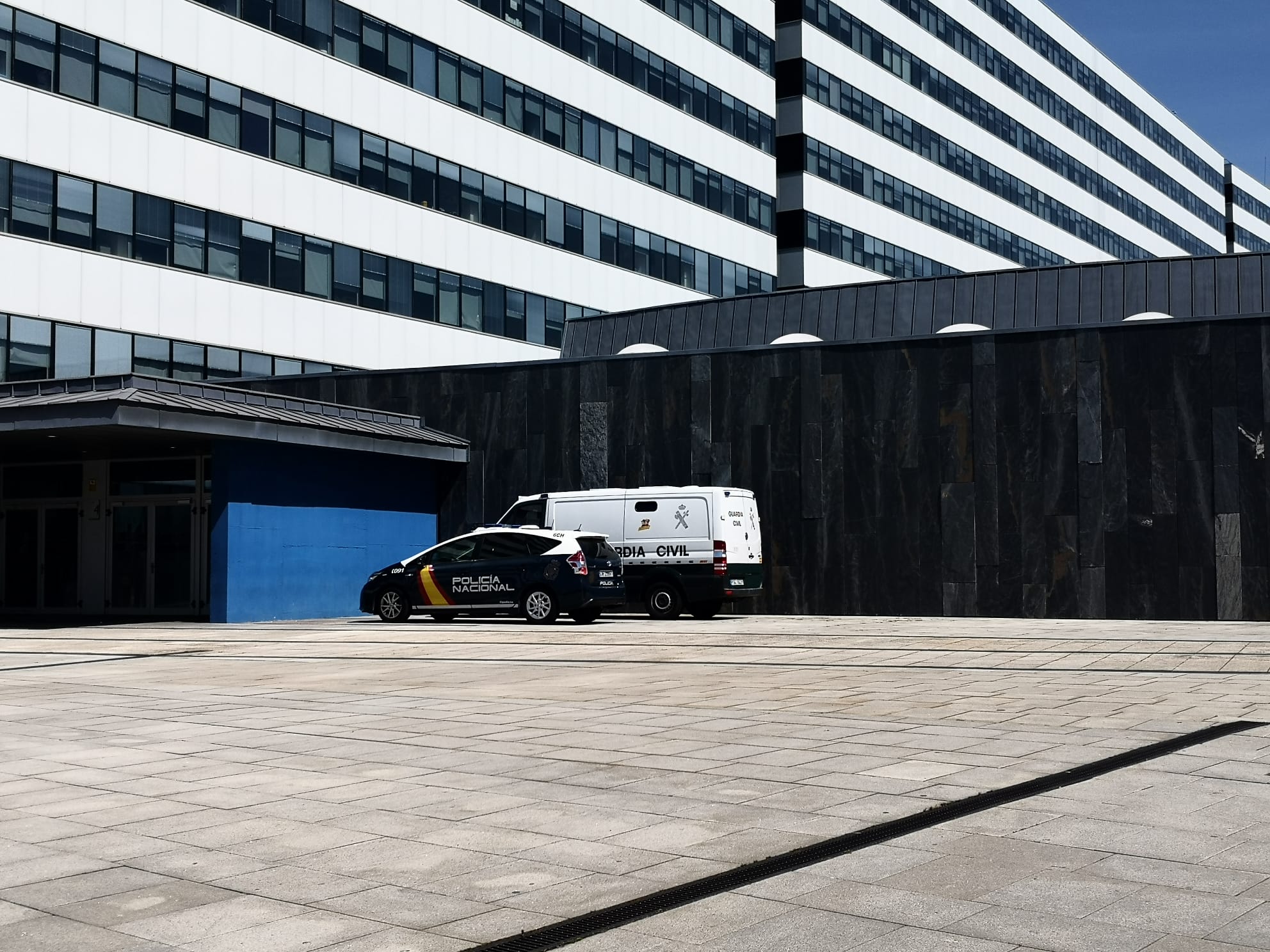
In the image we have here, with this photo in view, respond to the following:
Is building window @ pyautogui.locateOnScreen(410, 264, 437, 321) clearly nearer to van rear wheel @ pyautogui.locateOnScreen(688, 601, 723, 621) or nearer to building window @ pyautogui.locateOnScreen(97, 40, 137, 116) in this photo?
building window @ pyautogui.locateOnScreen(97, 40, 137, 116)

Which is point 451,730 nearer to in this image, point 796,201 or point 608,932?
point 608,932

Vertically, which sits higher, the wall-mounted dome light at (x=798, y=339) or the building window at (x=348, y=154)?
the building window at (x=348, y=154)

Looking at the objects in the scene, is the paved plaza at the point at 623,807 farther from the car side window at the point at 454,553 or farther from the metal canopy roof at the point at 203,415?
the car side window at the point at 454,553

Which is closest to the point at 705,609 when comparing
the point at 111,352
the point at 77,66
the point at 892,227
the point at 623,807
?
the point at 111,352

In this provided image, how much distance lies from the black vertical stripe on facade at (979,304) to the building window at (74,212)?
1219 cm

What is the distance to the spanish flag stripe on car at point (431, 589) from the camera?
25094mm

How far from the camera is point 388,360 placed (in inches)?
1495

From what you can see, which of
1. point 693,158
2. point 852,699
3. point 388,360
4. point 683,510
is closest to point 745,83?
point 693,158

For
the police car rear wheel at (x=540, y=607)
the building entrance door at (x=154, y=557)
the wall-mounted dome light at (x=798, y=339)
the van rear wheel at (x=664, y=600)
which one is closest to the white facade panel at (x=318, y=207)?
the building entrance door at (x=154, y=557)

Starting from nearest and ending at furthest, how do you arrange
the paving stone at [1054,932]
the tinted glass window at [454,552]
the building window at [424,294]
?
the paving stone at [1054,932]
the tinted glass window at [454,552]
the building window at [424,294]

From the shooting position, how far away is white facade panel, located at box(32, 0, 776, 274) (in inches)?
1289

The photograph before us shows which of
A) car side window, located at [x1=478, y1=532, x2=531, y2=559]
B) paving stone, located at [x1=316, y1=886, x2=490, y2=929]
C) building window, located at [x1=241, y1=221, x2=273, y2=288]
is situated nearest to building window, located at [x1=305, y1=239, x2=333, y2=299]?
building window, located at [x1=241, y1=221, x2=273, y2=288]

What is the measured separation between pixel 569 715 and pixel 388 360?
27771 mm

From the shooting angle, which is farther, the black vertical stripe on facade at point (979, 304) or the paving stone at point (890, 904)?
the black vertical stripe on facade at point (979, 304)
